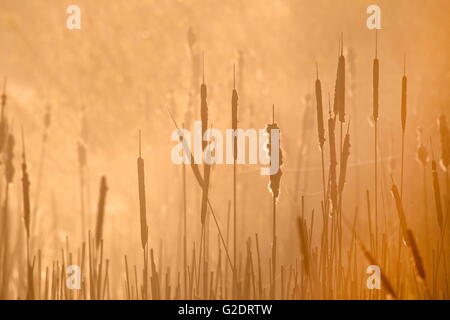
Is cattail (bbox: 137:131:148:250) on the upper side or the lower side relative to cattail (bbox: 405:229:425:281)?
upper

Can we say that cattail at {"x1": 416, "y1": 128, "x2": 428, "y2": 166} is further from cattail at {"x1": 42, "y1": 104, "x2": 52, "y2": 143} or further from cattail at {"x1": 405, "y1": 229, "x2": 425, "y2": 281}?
cattail at {"x1": 42, "y1": 104, "x2": 52, "y2": 143}

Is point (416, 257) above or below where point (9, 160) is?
below

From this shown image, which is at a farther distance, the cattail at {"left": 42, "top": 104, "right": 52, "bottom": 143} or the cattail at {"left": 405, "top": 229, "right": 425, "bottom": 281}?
the cattail at {"left": 42, "top": 104, "right": 52, "bottom": 143}

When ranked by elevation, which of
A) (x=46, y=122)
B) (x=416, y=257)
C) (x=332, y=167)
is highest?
(x=46, y=122)

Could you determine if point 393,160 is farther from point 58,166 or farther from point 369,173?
point 58,166

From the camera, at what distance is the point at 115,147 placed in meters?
1.19

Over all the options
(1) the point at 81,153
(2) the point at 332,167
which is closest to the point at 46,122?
(1) the point at 81,153

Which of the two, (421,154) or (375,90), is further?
(421,154)

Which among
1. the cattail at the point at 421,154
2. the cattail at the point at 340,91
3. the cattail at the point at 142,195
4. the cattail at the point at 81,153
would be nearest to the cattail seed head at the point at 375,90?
the cattail at the point at 340,91

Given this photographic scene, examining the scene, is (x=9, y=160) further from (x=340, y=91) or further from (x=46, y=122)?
(x=340, y=91)

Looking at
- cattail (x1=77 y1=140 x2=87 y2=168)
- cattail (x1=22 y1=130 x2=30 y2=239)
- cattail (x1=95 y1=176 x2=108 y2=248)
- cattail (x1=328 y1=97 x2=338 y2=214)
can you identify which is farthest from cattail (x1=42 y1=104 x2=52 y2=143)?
cattail (x1=328 y1=97 x2=338 y2=214)

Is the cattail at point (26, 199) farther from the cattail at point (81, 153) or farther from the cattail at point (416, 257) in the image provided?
the cattail at point (416, 257)
